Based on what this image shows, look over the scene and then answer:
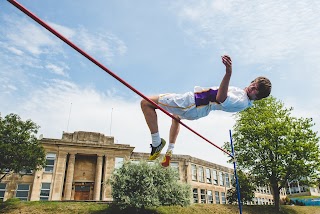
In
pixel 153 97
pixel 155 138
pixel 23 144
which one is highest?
pixel 23 144

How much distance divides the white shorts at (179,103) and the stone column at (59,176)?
1137 inches

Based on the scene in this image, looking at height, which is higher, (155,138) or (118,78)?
(118,78)

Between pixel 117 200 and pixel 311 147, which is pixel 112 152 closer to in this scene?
pixel 117 200

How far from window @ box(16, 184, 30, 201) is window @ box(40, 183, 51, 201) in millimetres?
1476

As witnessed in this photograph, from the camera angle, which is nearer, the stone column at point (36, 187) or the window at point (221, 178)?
the stone column at point (36, 187)

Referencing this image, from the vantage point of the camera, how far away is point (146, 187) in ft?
67.7

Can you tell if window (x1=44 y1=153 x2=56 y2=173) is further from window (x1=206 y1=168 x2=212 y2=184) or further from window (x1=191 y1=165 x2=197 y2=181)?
window (x1=206 y1=168 x2=212 y2=184)

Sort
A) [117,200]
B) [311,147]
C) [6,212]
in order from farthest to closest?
[311,147] < [117,200] < [6,212]

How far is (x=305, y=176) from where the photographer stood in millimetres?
27172

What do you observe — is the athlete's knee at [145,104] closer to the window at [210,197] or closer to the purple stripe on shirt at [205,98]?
the purple stripe on shirt at [205,98]

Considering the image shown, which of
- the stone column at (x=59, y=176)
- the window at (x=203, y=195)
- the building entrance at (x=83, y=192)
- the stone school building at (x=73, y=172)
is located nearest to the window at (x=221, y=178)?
the window at (x=203, y=195)

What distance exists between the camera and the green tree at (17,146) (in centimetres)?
2164

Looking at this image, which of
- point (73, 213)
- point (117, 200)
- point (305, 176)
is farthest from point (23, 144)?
point (305, 176)

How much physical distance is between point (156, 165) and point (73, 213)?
7.38 m
